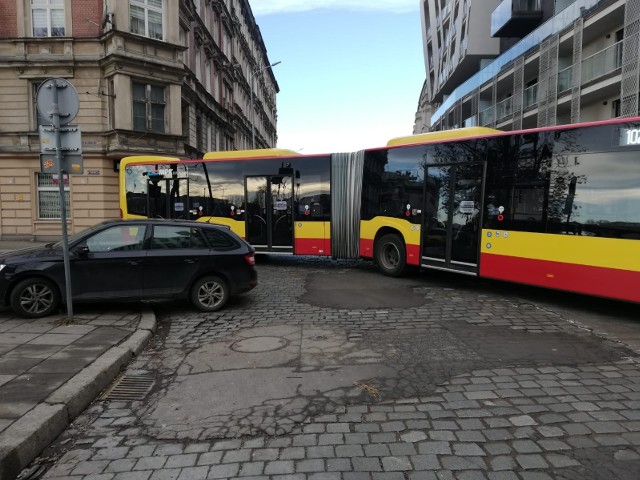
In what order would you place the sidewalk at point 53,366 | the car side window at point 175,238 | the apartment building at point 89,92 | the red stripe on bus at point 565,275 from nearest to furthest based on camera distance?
the sidewalk at point 53,366
the red stripe on bus at point 565,275
the car side window at point 175,238
the apartment building at point 89,92

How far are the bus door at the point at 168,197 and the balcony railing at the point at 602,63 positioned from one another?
20.4 meters

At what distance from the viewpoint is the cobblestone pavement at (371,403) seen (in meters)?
3.10

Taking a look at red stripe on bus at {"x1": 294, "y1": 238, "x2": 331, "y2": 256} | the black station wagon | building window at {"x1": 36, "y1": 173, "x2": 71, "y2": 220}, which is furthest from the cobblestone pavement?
building window at {"x1": 36, "y1": 173, "x2": 71, "y2": 220}

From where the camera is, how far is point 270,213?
1252 cm

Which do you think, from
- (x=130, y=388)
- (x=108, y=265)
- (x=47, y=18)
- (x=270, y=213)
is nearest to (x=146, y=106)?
(x=47, y=18)

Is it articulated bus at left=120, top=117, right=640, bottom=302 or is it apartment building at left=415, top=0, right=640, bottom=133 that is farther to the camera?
apartment building at left=415, top=0, right=640, bottom=133

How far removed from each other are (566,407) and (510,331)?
2482mm

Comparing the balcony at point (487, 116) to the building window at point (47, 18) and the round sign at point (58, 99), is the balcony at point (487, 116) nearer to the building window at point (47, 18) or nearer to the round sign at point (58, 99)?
the building window at point (47, 18)

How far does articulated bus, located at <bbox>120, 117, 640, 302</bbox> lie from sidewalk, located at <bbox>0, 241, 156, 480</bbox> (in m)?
5.65

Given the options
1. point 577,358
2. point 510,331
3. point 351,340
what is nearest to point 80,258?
point 351,340

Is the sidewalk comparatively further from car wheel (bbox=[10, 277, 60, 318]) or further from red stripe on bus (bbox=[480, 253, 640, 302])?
red stripe on bus (bbox=[480, 253, 640, 302])

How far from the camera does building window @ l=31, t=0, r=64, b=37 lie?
67.0 feet

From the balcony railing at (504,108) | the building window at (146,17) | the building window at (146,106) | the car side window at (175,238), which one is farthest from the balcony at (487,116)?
the car side window at (175,238)

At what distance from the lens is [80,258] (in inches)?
269
